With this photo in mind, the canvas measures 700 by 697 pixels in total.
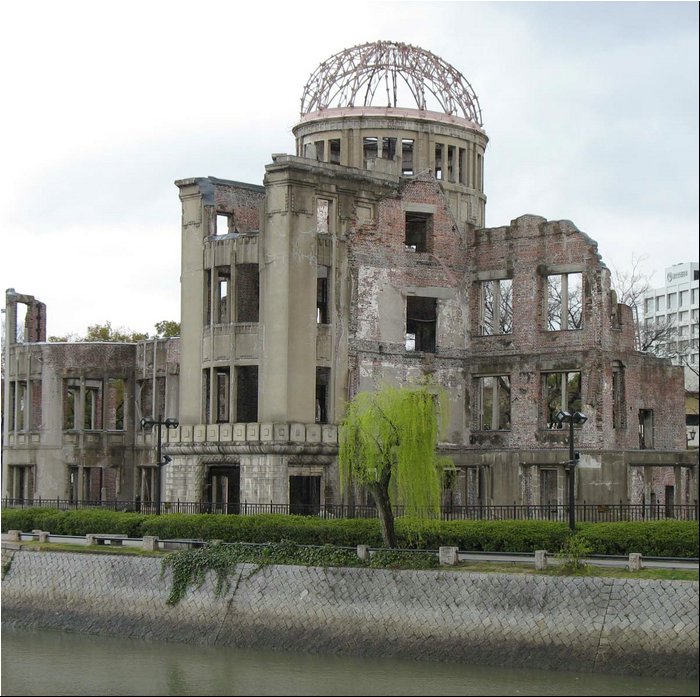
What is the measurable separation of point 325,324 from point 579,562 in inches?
648

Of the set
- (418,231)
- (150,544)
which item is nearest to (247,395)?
(418,231)

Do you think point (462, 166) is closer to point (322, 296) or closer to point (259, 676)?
point (322, 296)

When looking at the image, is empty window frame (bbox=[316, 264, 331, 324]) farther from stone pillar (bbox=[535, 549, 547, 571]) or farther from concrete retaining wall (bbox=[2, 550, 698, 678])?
stone pillar (bbox=[535, 549, 547, 571])

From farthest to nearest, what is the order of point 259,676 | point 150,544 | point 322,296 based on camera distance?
point 322,296 < point 150,544 < point 259,676

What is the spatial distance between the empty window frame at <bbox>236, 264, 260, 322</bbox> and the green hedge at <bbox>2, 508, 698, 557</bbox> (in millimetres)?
8145

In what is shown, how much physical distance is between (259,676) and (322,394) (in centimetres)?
1770

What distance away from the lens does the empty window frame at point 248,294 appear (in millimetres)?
48281

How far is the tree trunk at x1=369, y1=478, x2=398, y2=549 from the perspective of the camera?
3678 cm

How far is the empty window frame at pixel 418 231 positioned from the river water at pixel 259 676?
18.9 m

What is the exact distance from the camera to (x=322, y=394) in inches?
1895

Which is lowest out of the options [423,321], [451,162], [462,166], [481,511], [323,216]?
[481,511]

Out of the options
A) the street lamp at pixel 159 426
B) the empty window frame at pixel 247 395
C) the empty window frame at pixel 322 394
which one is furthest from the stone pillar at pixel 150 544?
the empty window frame at pixel 322 394

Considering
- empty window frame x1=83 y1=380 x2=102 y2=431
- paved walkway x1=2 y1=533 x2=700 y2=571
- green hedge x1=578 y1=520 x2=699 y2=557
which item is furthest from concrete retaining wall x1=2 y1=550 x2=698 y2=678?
empty window frame x1=83 y1=380 x2=102 y2=431

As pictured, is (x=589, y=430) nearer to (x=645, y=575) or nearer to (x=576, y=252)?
(x=576, y=252)
